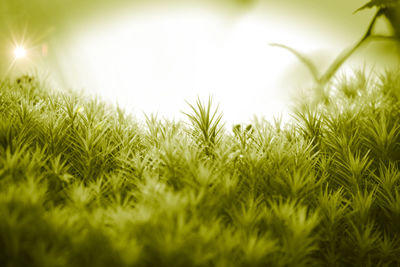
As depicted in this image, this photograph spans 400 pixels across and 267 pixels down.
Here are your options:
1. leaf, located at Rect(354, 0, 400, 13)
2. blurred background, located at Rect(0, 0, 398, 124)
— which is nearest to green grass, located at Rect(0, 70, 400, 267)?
leaf, located at Rect(354, 0, 400, 13)

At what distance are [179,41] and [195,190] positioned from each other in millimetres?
911

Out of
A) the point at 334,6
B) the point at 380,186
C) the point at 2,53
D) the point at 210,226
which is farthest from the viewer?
the point at 334,6

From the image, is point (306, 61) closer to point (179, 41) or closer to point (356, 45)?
point (356, 45)

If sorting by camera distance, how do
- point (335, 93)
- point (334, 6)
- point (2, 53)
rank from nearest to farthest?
point (335, 93) → point (2, 53) → point (334, 6)

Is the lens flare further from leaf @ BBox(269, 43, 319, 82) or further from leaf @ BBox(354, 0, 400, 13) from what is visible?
leaf @ BBox(354, 0, 400, 13)

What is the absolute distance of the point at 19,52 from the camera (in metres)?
1.19

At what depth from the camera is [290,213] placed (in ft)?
1.65

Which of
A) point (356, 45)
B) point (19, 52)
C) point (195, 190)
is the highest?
point (19, 52)

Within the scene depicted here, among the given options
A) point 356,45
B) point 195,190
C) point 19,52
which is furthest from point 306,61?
point 19,52

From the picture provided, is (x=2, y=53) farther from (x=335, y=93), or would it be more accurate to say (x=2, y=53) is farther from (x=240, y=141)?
(x=335, y=93)

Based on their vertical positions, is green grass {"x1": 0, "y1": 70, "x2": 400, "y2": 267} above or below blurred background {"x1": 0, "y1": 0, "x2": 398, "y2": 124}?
below

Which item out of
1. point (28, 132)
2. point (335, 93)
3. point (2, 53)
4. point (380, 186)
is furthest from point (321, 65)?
point (2, 53)

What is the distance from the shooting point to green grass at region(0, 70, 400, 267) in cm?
43

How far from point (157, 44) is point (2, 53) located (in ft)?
2.08
